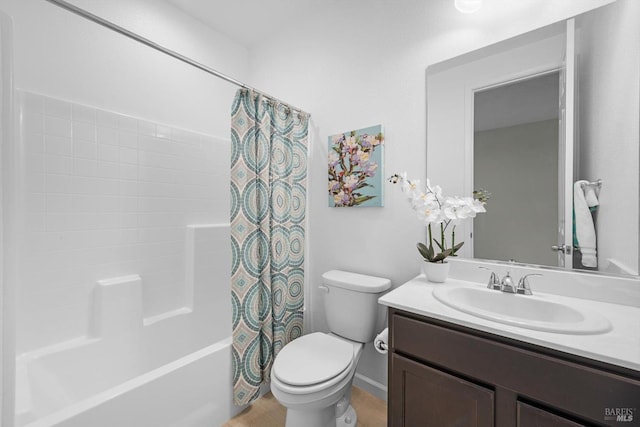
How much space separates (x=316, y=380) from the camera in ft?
3.98

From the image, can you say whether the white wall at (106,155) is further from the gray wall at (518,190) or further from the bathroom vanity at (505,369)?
the gray wall at (518,190)

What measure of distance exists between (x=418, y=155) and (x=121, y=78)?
200 centimetres

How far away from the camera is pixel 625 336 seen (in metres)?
0.81

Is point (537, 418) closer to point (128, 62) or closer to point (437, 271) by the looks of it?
point (437, 271)

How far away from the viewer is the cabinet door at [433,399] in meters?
0.91

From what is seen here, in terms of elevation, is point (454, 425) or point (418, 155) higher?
point (418, 155)

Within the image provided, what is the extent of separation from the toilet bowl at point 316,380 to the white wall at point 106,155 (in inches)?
47.3

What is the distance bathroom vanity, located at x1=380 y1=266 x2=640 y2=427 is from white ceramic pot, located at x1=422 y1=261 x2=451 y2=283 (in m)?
0.17

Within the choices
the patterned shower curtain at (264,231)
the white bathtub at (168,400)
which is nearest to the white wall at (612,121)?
the patterned shower curtain at (264,231)

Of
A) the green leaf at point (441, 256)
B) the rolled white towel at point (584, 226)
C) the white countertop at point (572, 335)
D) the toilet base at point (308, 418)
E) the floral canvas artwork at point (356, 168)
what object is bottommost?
the toilet base at point (308, 418)

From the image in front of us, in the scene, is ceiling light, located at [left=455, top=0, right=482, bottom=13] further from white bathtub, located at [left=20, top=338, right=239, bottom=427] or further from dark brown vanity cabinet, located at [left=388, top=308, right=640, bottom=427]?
white bathtub, located at [left=20, top=338, right=239, bottom=427]

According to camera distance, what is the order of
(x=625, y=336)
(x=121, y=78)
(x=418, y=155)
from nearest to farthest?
(x=625, y=336) → (x=418, y=155) → (x=121, y=78)

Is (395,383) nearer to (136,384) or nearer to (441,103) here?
(136,384)

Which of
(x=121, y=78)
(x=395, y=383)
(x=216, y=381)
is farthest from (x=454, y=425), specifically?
(x=121, y=78)
